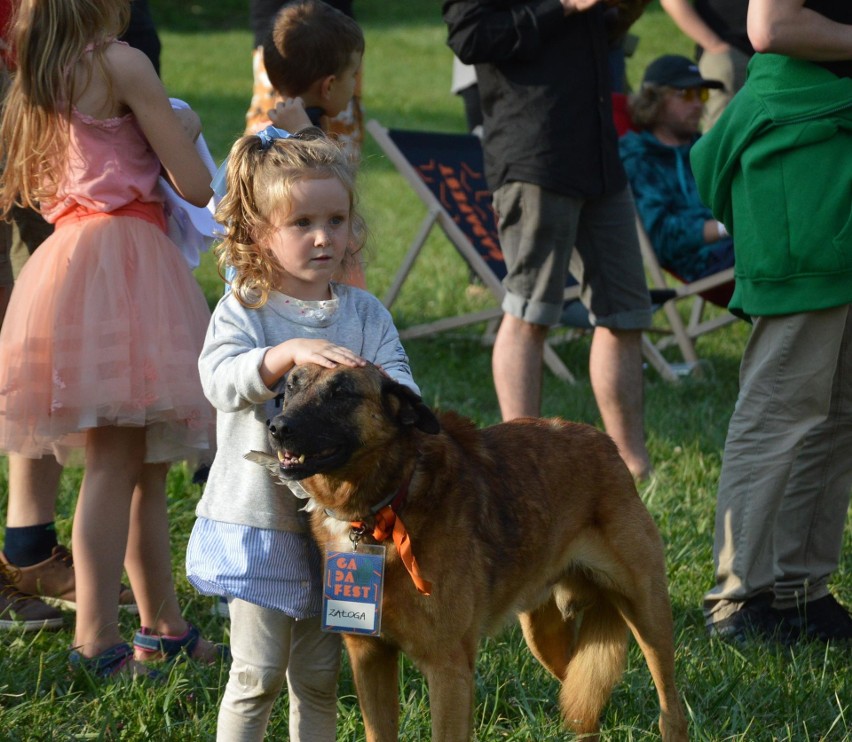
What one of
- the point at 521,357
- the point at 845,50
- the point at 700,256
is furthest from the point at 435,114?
the point at 845,50

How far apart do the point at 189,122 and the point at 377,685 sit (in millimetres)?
1716

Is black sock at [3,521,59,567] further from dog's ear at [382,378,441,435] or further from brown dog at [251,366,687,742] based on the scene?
dog's ear at [382,378,441,435]

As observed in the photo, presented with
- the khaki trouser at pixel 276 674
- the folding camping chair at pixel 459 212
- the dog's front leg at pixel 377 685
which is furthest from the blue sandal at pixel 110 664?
the folding camping chair at pixel 459 212

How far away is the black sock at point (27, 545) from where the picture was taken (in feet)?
13.3

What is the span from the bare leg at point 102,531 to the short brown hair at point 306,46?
47.0 inches

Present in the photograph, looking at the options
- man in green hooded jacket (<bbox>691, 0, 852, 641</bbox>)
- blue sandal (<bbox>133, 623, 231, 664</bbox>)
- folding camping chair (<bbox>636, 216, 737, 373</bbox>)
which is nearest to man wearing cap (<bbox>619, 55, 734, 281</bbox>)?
folding camping chair (<bbox>636, 216, 737, 373</bbox>)

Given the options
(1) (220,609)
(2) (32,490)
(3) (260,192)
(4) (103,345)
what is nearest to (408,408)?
(3) (260,192)

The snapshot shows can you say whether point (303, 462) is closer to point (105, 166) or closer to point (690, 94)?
point (105, 166)

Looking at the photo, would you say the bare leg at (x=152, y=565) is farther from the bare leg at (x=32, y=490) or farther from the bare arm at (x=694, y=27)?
the bare arm at (x=694, y=27)

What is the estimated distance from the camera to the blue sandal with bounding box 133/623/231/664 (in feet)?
11.7

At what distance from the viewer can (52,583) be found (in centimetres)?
405

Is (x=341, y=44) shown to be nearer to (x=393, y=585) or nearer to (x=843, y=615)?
(x=393, y=585)

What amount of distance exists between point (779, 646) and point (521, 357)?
1.86 metres

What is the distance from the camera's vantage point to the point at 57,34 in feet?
10.7
